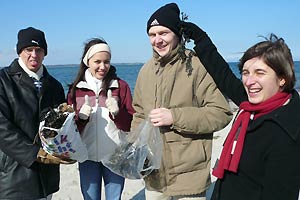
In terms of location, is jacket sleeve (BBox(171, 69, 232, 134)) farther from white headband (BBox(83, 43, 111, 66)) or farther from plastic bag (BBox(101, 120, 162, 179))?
white headband (BBox(83, 43, 111, 66))

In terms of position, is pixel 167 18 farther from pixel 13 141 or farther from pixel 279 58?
→ pixel 13 141

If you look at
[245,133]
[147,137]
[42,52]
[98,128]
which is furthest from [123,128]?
[245,133]

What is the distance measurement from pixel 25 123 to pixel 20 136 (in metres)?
0.12

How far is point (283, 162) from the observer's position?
6.83 ft

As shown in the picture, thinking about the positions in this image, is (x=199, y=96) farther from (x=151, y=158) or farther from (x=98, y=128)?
(x=98, y=128)

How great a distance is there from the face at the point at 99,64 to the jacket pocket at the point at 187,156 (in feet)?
3.89

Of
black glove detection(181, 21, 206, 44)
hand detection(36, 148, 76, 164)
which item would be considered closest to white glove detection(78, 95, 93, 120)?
hand detection(36, 148, 76, 164)

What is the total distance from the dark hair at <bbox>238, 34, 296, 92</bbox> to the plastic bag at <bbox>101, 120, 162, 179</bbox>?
1199mm

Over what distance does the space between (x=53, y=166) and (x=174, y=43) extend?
161cm

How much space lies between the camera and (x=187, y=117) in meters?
2.94

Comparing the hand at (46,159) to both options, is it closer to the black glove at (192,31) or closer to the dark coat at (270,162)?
the dark coat at (270,162)

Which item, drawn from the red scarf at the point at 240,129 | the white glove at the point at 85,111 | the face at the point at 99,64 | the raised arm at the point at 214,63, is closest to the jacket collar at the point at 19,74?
the white glove at the point at 85,111

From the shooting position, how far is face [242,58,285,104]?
7.21 ft

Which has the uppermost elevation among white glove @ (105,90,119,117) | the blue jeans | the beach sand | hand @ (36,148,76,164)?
white glove @ (105,90,119,117)
